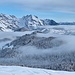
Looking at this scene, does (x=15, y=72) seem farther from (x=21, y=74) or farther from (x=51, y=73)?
(x=51, y=73)

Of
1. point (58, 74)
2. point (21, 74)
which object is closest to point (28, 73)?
point (21, 74)

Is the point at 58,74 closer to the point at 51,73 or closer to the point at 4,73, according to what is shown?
the point at 51,73

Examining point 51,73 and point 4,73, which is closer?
point 4,73

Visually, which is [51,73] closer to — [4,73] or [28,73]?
[28,73]

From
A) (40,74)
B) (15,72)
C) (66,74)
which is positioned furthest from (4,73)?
(66,74)

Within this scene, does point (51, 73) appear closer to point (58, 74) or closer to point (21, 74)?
point (58, 74)

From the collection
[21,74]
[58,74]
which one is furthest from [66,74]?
[21,74]

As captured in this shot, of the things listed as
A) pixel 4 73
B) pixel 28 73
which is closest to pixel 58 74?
pixel 28 73
